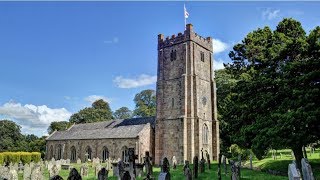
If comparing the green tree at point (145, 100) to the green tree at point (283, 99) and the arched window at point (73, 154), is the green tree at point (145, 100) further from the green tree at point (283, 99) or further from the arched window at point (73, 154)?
the green tree at point (283, 99)

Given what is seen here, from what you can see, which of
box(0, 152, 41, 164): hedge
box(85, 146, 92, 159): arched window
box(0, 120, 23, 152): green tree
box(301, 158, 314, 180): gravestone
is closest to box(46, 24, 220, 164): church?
box(85, 146, 92, 159): arched window

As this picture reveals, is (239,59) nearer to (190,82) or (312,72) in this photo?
(190,82)

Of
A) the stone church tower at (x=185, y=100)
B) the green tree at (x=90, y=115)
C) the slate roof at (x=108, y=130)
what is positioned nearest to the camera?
the stone church tower at (x=185, y=100)

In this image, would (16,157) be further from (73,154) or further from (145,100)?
(145,100)

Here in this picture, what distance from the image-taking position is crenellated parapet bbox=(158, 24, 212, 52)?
3575cm

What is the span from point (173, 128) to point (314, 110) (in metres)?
20.3

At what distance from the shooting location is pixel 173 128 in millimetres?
33844

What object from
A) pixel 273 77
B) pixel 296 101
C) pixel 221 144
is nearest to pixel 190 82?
pixel 221 144

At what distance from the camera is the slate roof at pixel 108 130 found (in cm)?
3719

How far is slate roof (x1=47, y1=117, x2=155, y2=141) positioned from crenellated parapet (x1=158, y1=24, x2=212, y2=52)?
31.8 ft

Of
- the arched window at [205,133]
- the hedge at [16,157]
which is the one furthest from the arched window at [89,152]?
the arched window at [205,133]

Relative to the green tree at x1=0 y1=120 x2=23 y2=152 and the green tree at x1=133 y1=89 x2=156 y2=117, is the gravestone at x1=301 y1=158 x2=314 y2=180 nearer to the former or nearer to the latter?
the green tree at x1=133 y1=89 x2=156 y2=117

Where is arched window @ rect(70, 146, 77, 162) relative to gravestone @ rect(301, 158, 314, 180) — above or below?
below

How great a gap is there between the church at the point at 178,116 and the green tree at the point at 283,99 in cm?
962
